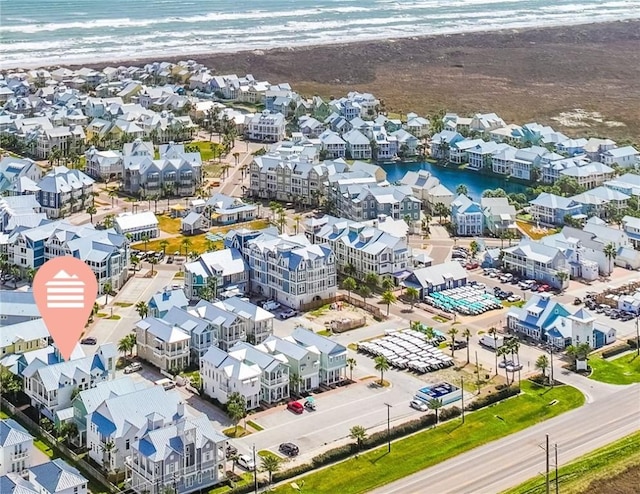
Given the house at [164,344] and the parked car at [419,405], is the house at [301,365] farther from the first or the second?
the parked car at [419,405]

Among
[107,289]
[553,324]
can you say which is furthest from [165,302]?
[553,324]

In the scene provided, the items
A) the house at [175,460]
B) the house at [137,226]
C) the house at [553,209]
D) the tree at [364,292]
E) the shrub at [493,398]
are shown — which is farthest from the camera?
the house at [553,209]

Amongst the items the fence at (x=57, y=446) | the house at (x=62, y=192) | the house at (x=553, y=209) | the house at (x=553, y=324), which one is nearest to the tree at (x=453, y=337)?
the house at (x=553, y=324)

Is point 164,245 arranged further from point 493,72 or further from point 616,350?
point 493,72

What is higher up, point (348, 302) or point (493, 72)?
point (493, 72)

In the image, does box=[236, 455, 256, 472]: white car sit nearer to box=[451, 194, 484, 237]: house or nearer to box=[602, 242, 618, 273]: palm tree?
box=[602, 242, 618, 273]: palm tree

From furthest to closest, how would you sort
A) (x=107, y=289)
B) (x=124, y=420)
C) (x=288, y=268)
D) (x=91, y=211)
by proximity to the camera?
(x=91, y=211) < (x=107, y=289) < (x=288, y=268) < (x=124, y=420)
